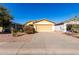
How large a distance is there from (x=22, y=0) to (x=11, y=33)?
5523 millimetres

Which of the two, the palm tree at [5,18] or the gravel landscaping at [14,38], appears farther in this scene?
the palm tree at [5,18]

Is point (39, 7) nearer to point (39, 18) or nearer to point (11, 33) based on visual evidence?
point (39, 18)

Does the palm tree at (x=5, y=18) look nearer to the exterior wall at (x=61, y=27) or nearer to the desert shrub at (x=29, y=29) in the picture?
the desert shrub at (x=29, y=29)

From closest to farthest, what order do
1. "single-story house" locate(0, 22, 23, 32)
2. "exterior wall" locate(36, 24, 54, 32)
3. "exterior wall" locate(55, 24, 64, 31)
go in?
"single-story house" locate(0, 22, 23, 32) < "exterior wall" locate(55, 24, 64, 31) < "exterior wall" locate(36, 24, 54, 32)

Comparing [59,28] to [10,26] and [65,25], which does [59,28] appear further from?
[10,26]

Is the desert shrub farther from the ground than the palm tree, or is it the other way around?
the palm tree

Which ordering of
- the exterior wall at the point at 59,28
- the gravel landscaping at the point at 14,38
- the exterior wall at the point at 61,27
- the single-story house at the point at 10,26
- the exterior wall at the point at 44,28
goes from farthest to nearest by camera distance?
the exterior wall at the point at 44,28, the exterior wall at the point at 59,28, the exterior wall at the point at 61,27, the gravel landscaping at the point at 14,38, the single-story house at the point at 10,26

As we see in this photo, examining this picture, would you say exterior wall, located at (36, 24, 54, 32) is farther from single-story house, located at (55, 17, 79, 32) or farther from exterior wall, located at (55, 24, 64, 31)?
single-story house, located at (55, 17, 79, 32)

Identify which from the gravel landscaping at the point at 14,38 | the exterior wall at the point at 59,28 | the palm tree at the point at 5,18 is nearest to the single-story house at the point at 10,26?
the palm tree at the point at 5,18

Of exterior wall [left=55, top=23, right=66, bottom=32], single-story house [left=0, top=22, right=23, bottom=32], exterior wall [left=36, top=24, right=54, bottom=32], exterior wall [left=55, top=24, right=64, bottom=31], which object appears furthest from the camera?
exterior wall [left=36, top=24, right=54, bottom=32]

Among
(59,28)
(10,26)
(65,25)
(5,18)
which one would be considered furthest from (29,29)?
(5,18)

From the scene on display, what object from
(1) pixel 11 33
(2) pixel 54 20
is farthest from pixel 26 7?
(1) pixel 11 33

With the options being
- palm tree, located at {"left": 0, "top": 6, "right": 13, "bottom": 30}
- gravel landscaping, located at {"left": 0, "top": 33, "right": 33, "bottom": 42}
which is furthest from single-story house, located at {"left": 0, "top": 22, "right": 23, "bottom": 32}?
gravel landscaping, located at {"left": 0, "top": 33, "right": 33, "bottom": 42}

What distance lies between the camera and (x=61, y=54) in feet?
32.2
